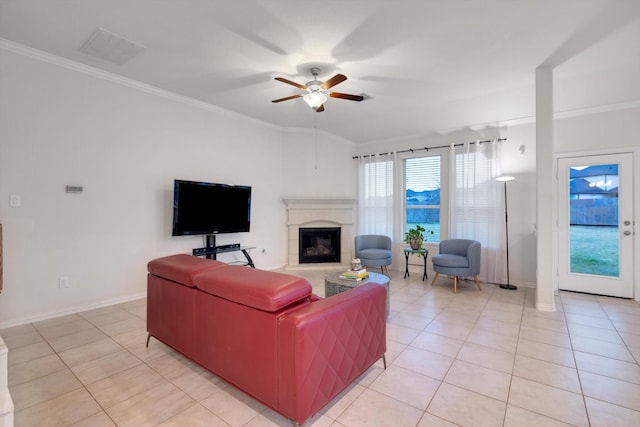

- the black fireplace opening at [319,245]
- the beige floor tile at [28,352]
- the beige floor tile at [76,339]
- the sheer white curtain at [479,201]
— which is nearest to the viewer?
the beige floor tile at [28,352]

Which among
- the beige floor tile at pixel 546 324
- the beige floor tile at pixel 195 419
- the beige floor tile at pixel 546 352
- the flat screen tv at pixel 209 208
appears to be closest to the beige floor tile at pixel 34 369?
the beige floor tile at pixel 195 419

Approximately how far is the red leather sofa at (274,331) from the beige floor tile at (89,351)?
2.64 feet

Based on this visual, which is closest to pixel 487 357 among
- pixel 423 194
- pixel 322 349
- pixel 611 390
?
pixel 611 390

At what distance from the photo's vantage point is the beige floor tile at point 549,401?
5.82ft

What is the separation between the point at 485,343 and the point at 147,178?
14.5 feet

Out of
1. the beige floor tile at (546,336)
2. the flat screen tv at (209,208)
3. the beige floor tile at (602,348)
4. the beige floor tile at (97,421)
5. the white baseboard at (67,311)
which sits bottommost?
the beige floor tile at (97,421)

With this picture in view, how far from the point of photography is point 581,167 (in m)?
4.34

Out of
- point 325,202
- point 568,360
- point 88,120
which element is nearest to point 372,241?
point 325,202

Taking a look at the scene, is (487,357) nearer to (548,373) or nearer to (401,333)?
(548,373)

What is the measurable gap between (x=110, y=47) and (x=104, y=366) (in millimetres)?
3013

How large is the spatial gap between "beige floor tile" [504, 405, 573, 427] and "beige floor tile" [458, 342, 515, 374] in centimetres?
50

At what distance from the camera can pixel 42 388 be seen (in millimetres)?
2047

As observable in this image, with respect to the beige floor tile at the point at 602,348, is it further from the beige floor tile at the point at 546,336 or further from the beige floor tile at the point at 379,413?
the beige floor tile at the point at 379,413

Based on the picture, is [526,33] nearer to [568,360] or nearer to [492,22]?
[492,22]
